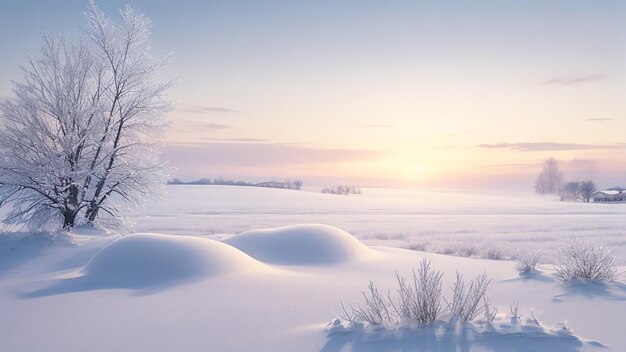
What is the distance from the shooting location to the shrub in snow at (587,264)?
350 inches

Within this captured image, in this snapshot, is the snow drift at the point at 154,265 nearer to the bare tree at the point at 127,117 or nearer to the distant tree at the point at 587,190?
the bare tree at the point at 127,117

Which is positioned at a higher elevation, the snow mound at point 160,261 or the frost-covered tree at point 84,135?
the frost-covered tree at point 84,135

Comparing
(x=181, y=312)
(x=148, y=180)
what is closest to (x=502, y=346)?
(x=181, y=312)

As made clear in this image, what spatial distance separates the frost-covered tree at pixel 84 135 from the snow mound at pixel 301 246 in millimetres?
6095

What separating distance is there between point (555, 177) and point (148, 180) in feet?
309

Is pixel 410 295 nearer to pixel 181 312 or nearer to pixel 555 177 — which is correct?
pixel 181 312

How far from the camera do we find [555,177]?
93250 millimetres

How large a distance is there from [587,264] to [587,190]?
8447 centimetres

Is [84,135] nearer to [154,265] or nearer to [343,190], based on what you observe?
[154,265]

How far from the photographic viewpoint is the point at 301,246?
539 inches

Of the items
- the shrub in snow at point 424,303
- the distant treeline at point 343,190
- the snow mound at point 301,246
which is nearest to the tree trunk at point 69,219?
the snow mound at point 301,246

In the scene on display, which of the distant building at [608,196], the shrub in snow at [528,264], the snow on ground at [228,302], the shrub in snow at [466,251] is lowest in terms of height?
the shrub in snow at [466,251]

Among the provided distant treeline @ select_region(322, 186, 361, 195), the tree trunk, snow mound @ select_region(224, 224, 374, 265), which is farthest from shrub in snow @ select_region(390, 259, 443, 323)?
distant treeline @ select_region(322, 186, 361, 195)

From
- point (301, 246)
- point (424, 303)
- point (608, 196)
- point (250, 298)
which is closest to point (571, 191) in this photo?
point (608, 196)
